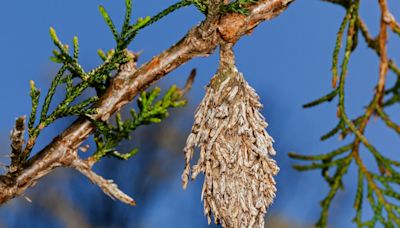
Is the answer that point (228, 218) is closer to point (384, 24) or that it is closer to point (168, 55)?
point (168, 55)

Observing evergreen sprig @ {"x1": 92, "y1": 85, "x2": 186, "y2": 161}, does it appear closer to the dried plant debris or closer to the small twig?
the small twig

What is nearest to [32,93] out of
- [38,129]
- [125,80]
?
[38,129]

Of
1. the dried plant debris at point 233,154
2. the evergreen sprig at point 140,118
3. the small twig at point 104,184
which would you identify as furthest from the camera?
the evergreen sprig at point 140,118

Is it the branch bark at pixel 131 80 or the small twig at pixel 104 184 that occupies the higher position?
the branch bark at pixel 131 80

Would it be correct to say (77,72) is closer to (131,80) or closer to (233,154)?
(131,80)

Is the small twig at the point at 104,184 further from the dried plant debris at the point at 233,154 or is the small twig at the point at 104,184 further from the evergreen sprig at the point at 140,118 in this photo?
the dried plant debris at the point at 233,154

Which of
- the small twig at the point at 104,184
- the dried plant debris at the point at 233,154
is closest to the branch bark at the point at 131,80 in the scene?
the small twig at the point at 104,184

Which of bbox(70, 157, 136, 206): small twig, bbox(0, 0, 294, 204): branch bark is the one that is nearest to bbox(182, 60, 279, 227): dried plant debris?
bbox(0, 0, 294, 204): branch bark
